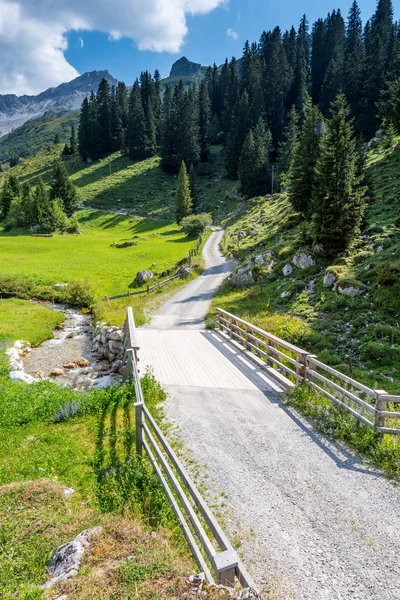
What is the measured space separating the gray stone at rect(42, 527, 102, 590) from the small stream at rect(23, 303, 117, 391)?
10880 mm

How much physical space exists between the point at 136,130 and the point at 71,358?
11574 cm

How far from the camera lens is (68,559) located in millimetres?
5125

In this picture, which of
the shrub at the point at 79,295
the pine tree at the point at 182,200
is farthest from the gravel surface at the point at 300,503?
the pine tree at the point at 182,200

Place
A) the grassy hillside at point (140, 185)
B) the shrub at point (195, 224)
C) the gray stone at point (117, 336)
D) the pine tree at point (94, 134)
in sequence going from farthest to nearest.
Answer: the pine tree at point (94, 134), the grassy hillside at point (140, 185), the shrub at point (195, 224), the gray stone at point (117, 336)

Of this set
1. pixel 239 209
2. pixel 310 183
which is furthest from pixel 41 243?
pixel 310 183

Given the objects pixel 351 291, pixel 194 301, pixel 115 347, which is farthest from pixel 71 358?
pixel 351 291

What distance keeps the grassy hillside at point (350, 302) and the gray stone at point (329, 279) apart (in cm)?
27

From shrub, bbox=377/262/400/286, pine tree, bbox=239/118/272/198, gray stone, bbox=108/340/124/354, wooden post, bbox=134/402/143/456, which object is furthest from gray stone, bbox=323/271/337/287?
pine tree, bbox=239/118/272/198

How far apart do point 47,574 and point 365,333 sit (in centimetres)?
1778

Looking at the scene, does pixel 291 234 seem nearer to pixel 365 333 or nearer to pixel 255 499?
pixel 365 333

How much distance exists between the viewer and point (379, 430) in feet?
28.0

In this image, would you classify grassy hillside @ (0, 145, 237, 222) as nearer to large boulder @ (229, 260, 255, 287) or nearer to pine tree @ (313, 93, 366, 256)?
large boulder @ (229, 260, 255, 287)

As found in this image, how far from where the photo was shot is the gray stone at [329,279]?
23.7 meters

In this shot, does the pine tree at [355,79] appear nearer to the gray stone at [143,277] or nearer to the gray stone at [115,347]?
the gray stone at [143,277]
